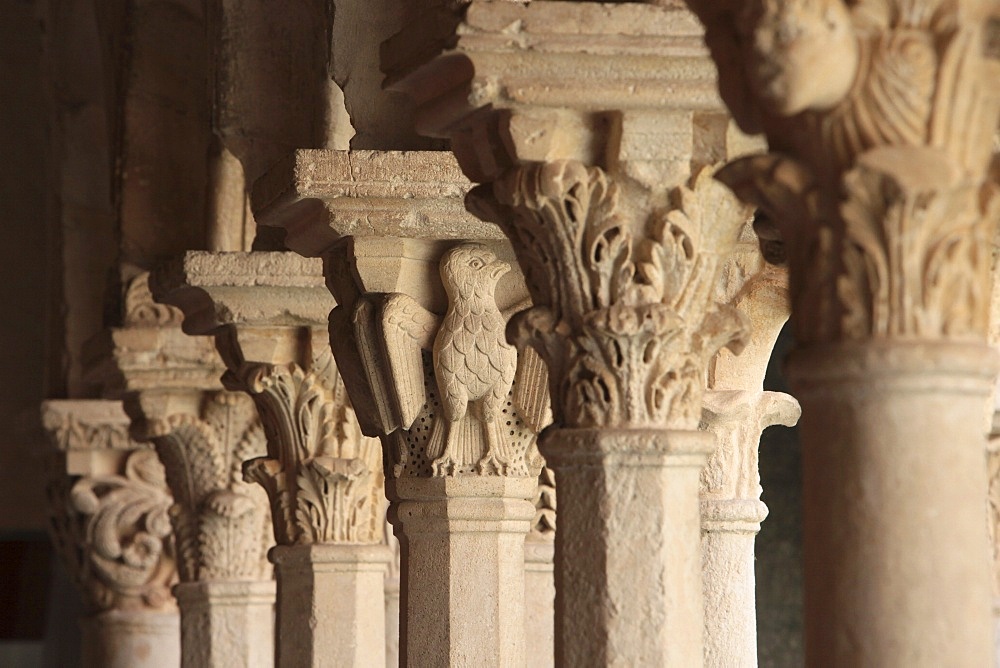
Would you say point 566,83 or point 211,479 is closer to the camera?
point 566,83

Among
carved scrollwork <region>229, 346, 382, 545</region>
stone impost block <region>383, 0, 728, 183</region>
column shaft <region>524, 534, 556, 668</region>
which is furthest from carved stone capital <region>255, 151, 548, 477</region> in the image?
column shaft <region>524, 534, 556, 668</region>

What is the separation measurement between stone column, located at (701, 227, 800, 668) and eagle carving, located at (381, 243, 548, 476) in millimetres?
781

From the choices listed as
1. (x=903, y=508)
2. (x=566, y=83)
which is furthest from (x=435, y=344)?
(x=903, y=508)

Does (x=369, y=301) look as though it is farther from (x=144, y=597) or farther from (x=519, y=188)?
(x=144, y=597)

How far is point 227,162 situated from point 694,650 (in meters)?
4.45

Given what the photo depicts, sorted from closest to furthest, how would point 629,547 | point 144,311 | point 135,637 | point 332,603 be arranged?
1. point 629,547
2. point 332,603
3. point 144,311
4. point 135,637

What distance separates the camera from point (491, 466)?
555 centimetres

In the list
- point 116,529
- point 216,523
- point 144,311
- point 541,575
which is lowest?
point 541,575

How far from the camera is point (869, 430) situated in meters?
2.63

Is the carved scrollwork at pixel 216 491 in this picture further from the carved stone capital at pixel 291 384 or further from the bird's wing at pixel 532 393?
the bird's wing at pixel 532 393

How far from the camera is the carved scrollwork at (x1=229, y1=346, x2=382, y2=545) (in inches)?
262

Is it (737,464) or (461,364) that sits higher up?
(461,364)

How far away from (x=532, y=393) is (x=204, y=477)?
2822mm

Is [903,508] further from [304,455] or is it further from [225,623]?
[225,623]
